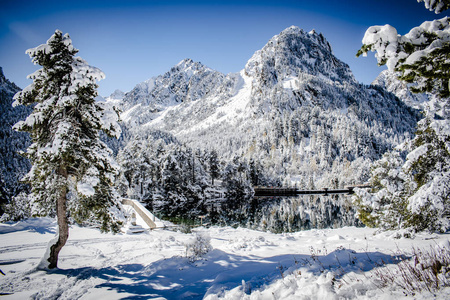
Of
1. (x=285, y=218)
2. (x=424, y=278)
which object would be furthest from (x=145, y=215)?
(x=285, y=218)

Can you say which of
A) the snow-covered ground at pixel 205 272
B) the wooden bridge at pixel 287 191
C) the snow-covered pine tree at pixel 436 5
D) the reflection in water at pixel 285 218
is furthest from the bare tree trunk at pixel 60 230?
the wooden bridge at pixel 287 191

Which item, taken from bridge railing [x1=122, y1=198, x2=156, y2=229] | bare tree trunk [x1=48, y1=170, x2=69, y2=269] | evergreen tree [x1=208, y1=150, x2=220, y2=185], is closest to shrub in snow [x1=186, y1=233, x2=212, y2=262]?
bare tree trunk [x1=48, y1=170, x2=69, y2=269]

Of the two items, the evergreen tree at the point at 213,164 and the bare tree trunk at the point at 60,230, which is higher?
the evergreen tree at the point at 213,164

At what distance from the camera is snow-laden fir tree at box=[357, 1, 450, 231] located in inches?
160

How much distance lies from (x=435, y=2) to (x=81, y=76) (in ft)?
35.9

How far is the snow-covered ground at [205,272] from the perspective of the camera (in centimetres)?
471

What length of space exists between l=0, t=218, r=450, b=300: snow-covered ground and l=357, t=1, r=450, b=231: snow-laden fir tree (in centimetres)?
160

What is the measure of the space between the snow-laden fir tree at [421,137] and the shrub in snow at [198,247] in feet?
26.8

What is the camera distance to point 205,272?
768 centimetres

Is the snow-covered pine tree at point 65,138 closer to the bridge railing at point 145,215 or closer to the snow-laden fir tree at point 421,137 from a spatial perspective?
the bridge railing at point 145,215

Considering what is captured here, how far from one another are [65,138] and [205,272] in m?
7.49

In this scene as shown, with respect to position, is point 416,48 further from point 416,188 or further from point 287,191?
point 287,191

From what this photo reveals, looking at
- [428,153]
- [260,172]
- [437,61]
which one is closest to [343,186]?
[260,172]

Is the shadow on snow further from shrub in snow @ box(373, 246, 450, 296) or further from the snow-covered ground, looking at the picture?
shrub in snow @ box(373, 246, 450, 296)
